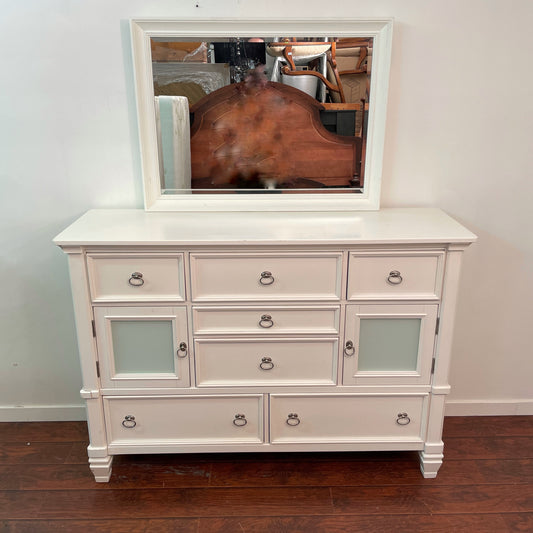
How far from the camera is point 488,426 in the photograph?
7.68ft

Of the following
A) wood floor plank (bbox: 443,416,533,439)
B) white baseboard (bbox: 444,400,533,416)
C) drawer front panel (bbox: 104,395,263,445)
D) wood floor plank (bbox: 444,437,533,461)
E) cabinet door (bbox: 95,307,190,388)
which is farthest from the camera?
white baseboard (bbox: 444,400,533,416)

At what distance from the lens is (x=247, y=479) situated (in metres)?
2.04

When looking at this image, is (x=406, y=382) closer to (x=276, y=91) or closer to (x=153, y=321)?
(x=153, y=321)

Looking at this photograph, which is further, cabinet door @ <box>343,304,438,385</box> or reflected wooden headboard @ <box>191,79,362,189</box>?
reflected wooden headboard @ <box>191,79,362,189</box>

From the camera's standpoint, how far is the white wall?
6.24 ft

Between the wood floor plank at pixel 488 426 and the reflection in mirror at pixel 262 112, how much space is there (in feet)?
3.74

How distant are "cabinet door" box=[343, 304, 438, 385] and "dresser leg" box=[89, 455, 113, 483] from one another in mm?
942

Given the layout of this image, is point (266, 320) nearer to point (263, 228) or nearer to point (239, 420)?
point (263, 228)

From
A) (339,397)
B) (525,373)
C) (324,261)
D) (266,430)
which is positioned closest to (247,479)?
A: (266,430)

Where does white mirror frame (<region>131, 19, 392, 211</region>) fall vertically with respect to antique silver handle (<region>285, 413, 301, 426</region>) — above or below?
above

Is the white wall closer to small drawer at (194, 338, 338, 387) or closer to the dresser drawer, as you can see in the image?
the dresser drawer

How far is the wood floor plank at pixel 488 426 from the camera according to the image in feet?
7.53

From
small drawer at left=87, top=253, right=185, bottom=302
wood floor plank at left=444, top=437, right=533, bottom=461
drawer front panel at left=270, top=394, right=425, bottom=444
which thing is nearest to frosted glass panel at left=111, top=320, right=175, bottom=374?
small drawer at left=87, top=253, right=185, bottom=302

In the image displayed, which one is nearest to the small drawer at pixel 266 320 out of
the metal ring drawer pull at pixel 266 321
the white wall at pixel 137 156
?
the metal ring drawer pull at pixel 266 321
